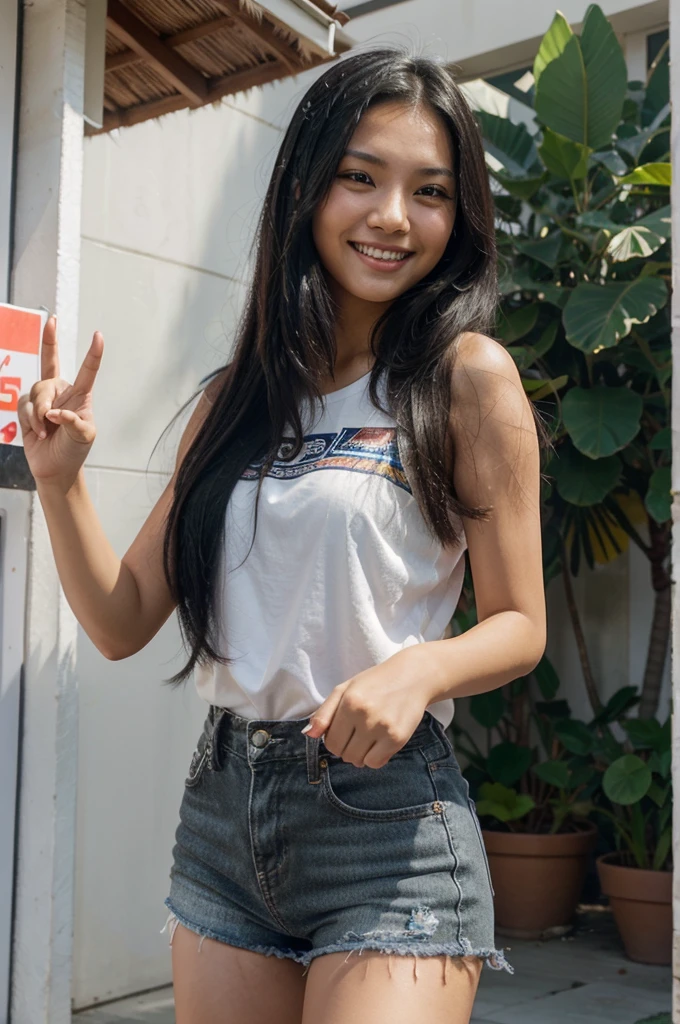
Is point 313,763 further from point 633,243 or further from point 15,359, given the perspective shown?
point 633,243

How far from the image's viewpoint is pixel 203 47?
120 inches

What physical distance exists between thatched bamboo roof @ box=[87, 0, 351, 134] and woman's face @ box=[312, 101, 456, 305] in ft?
4.71

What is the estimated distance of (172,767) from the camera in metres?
3.79

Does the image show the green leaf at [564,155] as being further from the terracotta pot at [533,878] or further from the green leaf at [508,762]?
the terracotta pot at [533,878]

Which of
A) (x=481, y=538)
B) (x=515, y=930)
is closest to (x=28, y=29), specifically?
(x=481, y=538)

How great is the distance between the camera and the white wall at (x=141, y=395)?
3.56 metres

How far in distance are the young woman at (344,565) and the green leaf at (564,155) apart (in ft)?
9.75

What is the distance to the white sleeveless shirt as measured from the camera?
4.50 feet

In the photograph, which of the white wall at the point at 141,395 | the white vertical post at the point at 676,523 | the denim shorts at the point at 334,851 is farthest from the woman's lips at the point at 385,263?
the white wall at the point at 141,395

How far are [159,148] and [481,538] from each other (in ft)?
9.21

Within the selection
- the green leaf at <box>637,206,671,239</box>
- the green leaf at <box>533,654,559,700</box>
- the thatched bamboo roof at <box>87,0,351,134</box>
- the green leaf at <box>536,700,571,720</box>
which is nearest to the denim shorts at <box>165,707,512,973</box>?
the thatched bamboo roof at <box>87,0,351,134</box>

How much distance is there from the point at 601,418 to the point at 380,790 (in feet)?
10.4

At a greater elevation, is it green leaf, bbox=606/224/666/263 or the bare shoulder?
green leaf, bbox=606/224/666/263

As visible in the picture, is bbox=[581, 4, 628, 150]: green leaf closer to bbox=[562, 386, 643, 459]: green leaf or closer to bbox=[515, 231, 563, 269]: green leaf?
bbox=[515, 231, 563, 269]: green leaf
